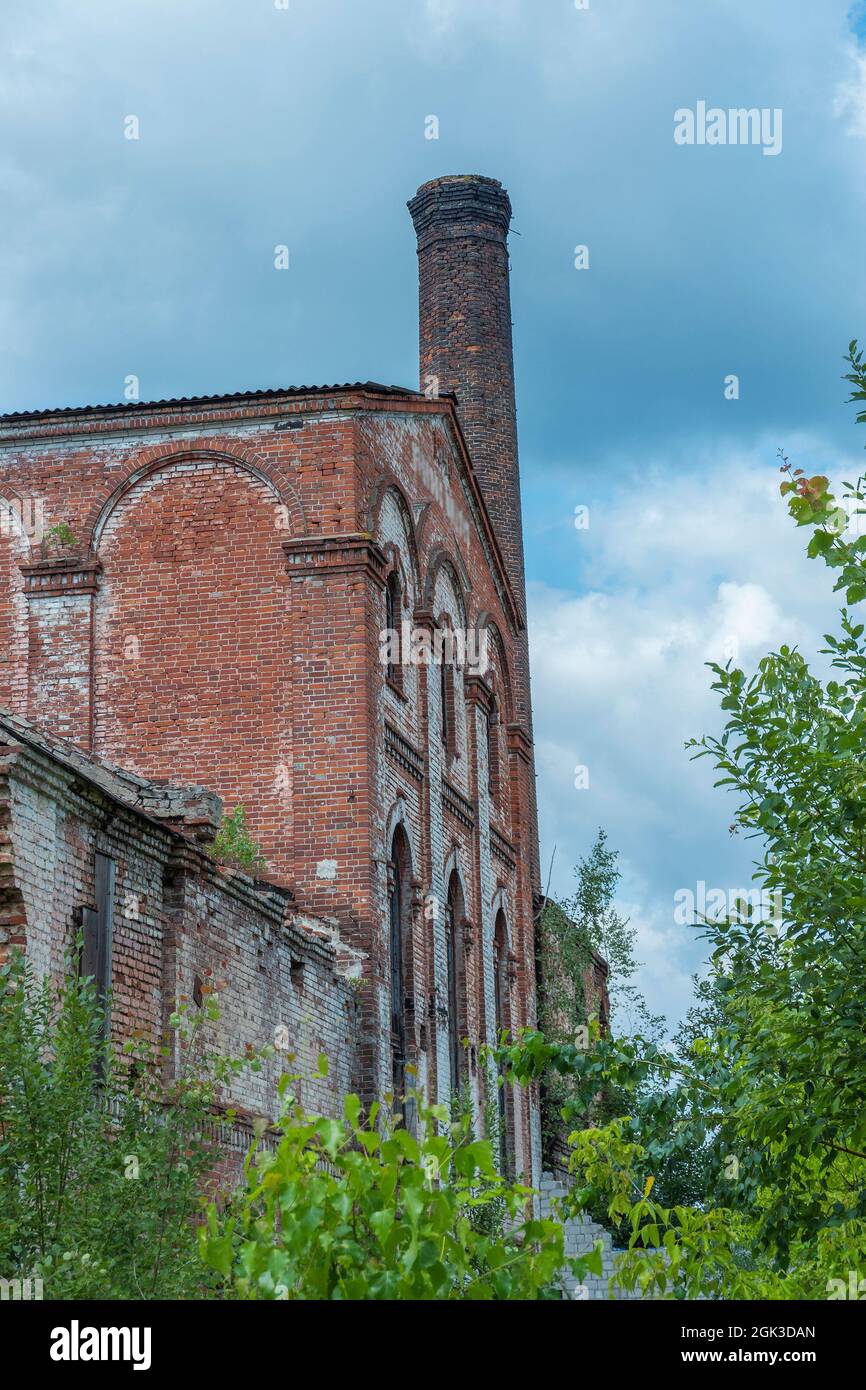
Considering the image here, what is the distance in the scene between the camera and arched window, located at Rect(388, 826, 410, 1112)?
61.1 feet

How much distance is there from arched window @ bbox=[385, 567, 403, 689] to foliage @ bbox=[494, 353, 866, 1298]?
41.2 ft

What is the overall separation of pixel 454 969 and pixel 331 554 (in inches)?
268

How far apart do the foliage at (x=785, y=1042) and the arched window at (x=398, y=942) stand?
11.2m

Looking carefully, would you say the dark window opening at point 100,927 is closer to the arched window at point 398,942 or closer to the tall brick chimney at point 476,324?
the arched window at point 398,942

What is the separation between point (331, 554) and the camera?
18.4 m

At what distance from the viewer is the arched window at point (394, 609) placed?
19.9 meters

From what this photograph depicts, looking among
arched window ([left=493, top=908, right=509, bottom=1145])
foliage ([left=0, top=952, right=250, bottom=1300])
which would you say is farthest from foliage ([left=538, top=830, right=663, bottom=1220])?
foliage ([left=0, top=952, right=250, bottom=1300])

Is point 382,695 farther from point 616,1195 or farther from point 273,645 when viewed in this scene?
point 616,1195

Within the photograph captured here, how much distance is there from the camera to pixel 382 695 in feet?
61.9

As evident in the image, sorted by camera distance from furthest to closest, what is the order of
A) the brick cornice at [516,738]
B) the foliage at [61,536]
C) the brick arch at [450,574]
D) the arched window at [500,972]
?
the brick cornice at [516,738] < the arched window at [500,972] < the brick arch at [450,574] < the foliage at [61,536]

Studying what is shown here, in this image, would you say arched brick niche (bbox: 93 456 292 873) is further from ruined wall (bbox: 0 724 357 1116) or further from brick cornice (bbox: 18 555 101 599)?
ruined wall (bbox: 0 724 357 1116)

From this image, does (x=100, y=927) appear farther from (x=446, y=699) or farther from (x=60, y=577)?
(x=446, y=699)

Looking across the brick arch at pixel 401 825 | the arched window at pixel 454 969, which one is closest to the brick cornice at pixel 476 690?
the arched window at pixel 454 969
